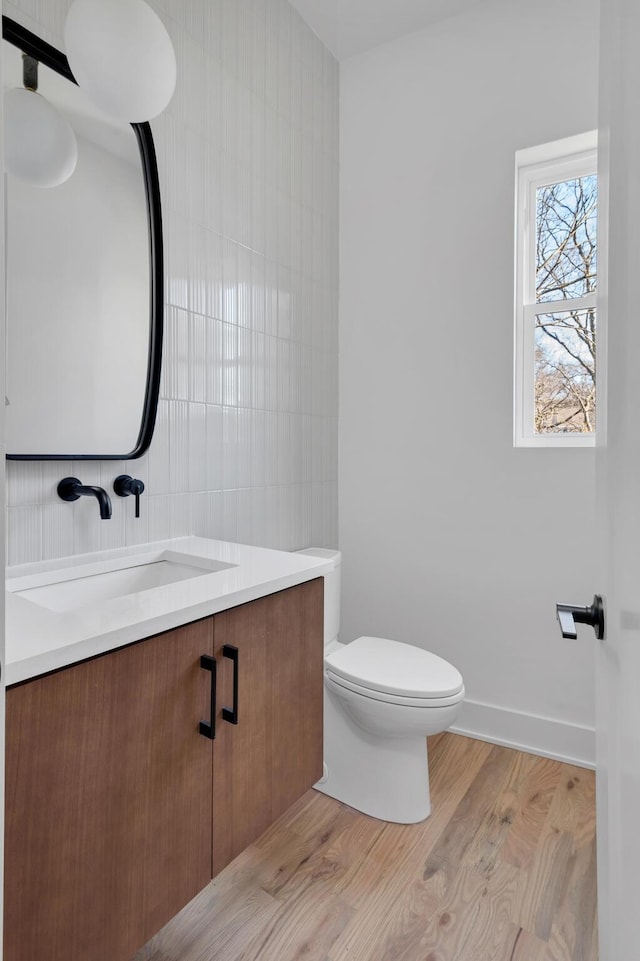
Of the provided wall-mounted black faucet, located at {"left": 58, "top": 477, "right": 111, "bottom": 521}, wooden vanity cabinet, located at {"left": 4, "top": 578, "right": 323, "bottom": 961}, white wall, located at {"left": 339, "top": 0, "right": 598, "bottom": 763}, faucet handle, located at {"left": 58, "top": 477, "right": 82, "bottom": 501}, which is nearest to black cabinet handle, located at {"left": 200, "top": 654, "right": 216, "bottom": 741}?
wooden vanity cabinet, located at {"left": 4, "top": 578, "right": 323, "bottom": 961}

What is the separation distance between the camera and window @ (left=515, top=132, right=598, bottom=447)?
6.58 feet

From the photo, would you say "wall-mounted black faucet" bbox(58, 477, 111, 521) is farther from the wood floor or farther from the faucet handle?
the wood floor

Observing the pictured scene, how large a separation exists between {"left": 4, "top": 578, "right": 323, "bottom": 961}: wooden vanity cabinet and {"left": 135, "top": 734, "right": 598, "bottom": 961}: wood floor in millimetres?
312

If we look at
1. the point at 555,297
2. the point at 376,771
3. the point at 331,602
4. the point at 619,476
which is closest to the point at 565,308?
the point at 555,297

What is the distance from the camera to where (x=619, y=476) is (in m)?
0.61

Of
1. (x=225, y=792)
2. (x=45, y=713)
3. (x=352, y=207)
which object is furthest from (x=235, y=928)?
(x=352, y=207)

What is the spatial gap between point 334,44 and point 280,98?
52 centimetres

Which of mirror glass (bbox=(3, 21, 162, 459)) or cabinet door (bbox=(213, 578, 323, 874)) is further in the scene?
mirror glass (bbox=(3, 21, 162, 459))

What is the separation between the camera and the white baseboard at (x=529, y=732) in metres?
1.91

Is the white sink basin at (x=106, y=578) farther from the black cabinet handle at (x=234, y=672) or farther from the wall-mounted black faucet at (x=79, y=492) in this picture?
the black cabinet handle at (x=234, y=672)

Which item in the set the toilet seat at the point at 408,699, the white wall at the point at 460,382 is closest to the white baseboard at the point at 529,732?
the white wall at the point at 460,382

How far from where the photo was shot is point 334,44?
7.39 ft

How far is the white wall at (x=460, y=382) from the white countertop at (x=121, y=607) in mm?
994

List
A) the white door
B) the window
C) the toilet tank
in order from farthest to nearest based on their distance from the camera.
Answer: the window, the toilet tank, the white door
